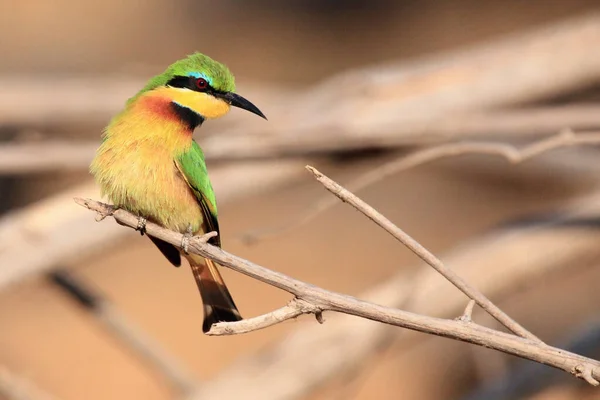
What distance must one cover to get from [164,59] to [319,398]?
12.2ft

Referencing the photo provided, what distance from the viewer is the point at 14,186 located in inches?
195

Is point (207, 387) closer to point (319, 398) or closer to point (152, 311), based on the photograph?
point (319, 398)

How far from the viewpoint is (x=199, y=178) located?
6.56 feet

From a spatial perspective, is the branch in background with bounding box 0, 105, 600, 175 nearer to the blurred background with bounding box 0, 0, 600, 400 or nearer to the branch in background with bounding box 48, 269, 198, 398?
the blurred background with bounding box 0, 0, 600, 400

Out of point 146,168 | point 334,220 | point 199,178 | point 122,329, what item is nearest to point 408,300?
point 122,329

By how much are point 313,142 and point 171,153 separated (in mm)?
1168

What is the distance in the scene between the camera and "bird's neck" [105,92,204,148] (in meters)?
1.96

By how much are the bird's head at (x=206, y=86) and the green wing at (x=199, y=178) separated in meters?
0.11

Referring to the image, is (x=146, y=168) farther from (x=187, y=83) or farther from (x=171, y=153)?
(x=187, y=83)

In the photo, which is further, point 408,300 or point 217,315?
point 408,300

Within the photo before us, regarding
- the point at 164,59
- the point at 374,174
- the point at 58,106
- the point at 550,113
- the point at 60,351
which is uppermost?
the point at 164,59

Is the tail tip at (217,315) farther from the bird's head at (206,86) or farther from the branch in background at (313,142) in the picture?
the branch in background at (313,142)

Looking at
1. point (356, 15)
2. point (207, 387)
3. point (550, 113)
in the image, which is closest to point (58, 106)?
point (207, 387)

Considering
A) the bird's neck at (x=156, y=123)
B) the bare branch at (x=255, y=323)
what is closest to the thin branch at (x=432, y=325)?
the bare branch at (x=255, y=323)
